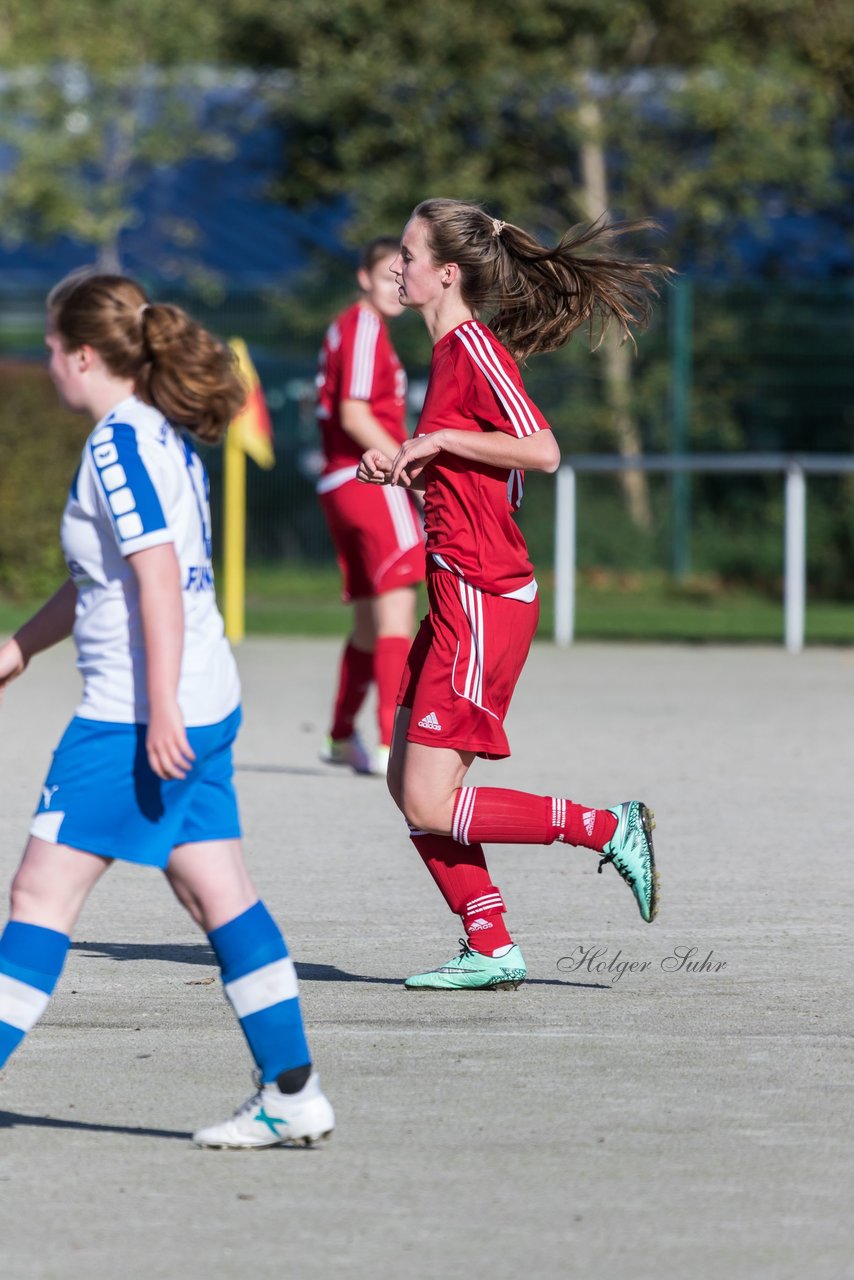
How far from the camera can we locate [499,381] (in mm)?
5375

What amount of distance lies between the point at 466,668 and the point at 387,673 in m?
3.77

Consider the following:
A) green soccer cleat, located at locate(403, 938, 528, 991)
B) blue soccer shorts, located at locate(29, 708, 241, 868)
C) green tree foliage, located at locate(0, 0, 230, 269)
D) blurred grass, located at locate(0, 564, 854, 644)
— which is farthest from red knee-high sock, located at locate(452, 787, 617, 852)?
green tree foliage, located at locate(0, 0, 230, 269)

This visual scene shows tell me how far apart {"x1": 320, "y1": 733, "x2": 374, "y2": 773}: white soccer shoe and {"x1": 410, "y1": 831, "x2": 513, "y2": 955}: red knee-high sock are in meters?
4.00

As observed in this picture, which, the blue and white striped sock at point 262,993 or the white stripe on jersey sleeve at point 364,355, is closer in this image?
the blue and white striped sock at point 262,993

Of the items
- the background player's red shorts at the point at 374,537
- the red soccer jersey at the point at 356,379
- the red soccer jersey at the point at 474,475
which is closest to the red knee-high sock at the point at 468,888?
the red soccer jersey at the point at 474,475

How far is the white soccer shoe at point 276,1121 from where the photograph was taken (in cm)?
411

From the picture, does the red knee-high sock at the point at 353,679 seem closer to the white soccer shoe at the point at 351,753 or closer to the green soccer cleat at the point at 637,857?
the white soccer shoe at the point at 351,753

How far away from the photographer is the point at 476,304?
556 cm

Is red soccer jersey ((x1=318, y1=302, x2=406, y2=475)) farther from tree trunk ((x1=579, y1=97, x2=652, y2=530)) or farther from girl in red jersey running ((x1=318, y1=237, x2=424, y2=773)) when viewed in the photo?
tree trunk ((x1=579, y1=97, x2=652, y2=530))

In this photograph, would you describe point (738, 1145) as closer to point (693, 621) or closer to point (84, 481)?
point (84, 481)

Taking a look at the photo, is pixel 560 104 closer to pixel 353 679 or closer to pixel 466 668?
pixel 353 679

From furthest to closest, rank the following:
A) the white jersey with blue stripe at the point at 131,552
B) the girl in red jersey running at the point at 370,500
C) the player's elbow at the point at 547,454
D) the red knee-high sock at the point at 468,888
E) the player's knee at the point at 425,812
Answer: the girl in red jersey running at the point at 370,500 < the red knee-high sock at the point at 468,888 < the player's knee at the point at 425,812 < the player's elbow at the point at 547,454 < the white jersey with blue stripe at the point at 131,552

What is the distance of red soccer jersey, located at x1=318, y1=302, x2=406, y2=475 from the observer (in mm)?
9125

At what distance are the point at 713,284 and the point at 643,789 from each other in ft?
48.7
